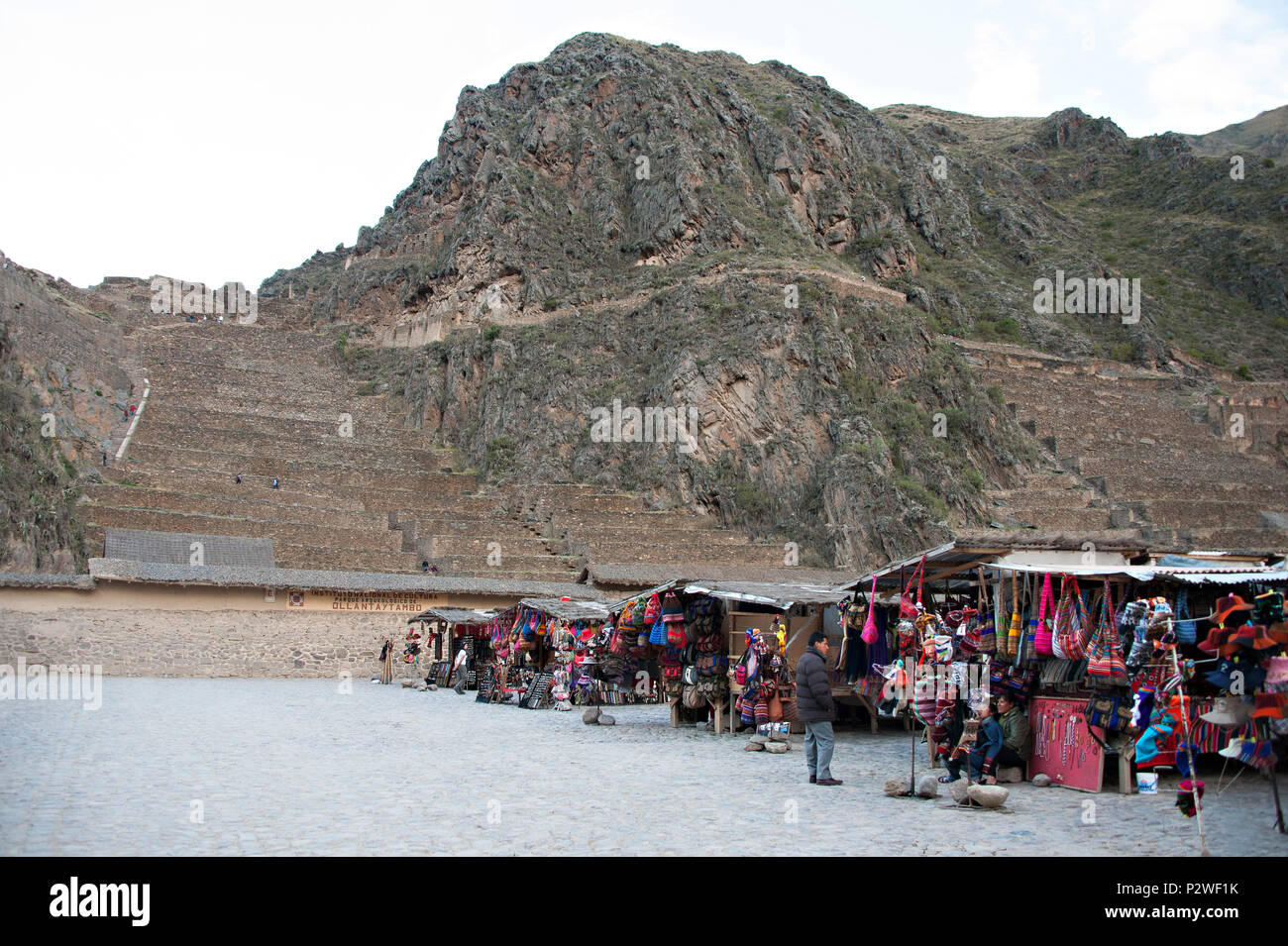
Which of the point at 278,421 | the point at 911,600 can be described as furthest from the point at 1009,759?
the point at 278,421

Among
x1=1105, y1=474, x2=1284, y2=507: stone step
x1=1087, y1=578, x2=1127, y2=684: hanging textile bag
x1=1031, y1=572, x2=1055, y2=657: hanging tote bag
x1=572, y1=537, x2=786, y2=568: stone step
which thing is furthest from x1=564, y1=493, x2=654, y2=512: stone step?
x1=1087, y1=578, x2=1127, y2=684: hanging textile bag

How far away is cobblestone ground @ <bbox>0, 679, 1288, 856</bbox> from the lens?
7.85 meters

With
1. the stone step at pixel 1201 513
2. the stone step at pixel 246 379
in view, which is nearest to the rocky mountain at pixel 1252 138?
the stone step at pixel 1201 513

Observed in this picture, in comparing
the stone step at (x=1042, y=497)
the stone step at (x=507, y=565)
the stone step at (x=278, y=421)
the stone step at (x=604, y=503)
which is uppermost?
the stone step at (x=278, y=421)

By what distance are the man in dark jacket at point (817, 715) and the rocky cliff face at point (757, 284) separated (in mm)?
34753

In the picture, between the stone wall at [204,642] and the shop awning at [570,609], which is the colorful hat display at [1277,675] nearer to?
the shop awning at [570,609]

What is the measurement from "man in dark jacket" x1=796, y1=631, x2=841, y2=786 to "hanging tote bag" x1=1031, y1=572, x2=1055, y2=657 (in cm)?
227

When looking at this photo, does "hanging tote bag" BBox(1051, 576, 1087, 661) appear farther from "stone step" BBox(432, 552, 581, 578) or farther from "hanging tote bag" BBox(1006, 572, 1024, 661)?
"stone step" BBox(432, 552, 581, 578)

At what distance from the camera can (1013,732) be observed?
1173 cm

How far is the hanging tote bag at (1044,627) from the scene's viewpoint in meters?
11.2

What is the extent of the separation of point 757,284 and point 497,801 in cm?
5115

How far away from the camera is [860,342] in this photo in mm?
57281

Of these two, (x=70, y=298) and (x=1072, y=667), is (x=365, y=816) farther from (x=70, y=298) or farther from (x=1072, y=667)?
(x=70, y=298)

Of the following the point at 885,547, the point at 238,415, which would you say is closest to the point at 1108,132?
the point at 885,547
